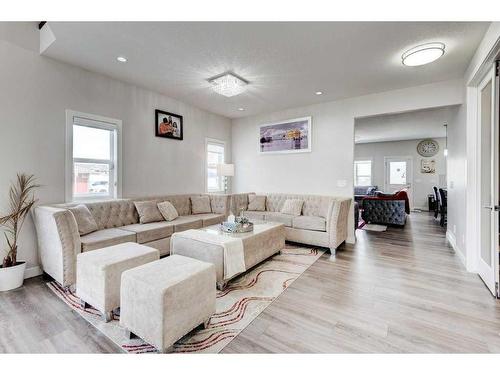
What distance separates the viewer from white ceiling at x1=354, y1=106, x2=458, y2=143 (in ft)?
18.5

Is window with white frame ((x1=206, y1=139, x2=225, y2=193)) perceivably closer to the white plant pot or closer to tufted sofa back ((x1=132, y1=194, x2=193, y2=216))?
tufted sofa back ((x1=132, y1=194, x2=193, y2=216))

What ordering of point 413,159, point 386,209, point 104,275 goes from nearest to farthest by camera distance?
1. point 104,275
2. point 386,209
3. point 413,159

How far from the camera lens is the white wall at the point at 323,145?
12.7ft

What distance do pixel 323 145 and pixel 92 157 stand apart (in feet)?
13.1

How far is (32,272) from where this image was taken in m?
2.89

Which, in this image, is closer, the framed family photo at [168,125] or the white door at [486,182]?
the white door at [486,182]

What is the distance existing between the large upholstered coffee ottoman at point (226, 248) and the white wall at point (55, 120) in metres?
1.72

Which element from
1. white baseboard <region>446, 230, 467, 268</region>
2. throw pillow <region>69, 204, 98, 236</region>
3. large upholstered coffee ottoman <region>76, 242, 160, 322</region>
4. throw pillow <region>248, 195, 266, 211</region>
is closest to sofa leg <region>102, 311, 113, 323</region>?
large upholstered coffee ottoman <region>76, 242, 160, 322</region>

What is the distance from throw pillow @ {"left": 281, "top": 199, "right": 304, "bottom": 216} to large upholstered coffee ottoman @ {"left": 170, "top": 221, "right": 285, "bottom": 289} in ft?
4.10

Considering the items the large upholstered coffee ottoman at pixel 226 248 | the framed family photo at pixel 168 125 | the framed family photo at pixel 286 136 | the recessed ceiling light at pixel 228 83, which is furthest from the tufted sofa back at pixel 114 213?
the framed family photo at pixel 286 136

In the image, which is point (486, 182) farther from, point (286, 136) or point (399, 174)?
point (399, 174)

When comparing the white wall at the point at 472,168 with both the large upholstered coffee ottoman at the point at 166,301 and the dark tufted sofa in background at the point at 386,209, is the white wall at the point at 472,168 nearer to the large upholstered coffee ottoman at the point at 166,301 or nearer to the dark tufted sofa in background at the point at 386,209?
the dark tufted sofa in background at the point at 386,209

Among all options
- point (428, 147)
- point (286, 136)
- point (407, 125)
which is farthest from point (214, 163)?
point (428, 147)

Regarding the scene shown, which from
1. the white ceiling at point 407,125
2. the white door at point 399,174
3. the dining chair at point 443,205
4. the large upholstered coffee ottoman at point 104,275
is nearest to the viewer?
the large upholstered coffee ottoman at point 104,275
